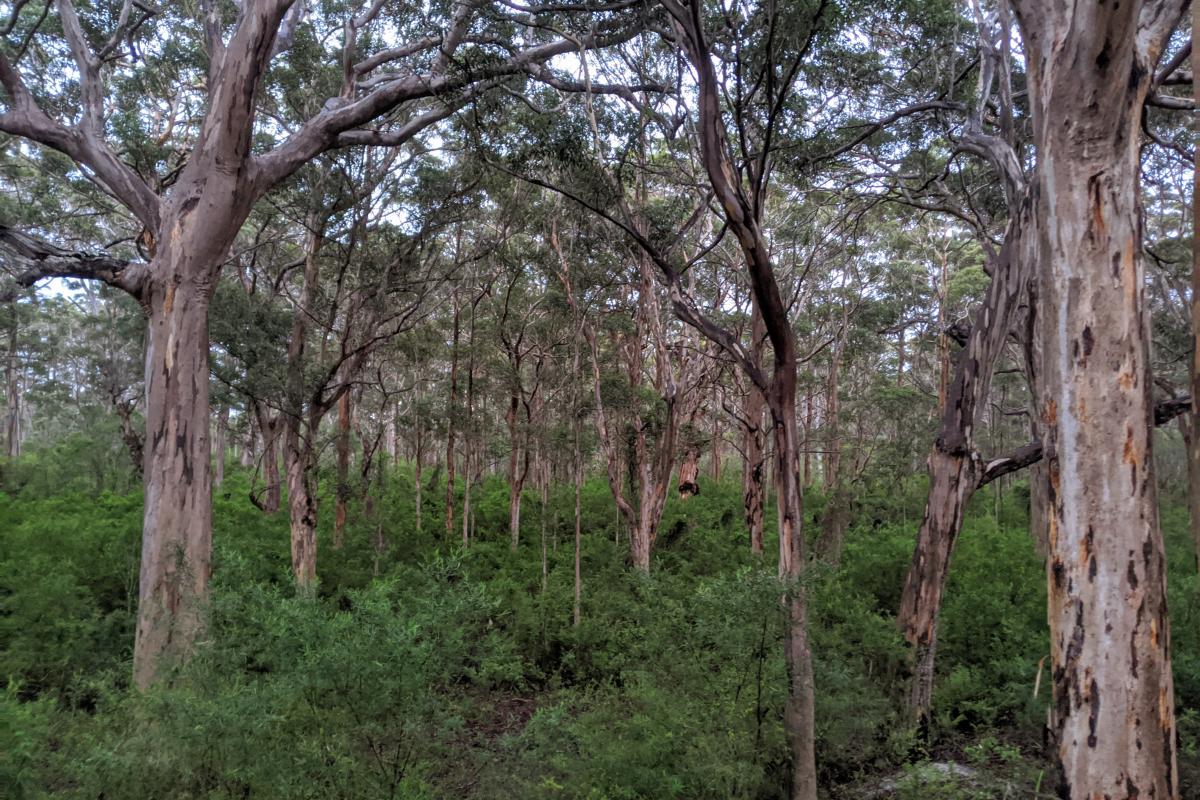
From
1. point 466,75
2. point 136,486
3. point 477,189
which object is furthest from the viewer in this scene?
point 136,486

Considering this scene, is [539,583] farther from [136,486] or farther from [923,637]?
[136,486]

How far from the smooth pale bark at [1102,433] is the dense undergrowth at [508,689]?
3.23ft

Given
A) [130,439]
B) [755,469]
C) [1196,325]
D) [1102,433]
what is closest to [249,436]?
[130,439]

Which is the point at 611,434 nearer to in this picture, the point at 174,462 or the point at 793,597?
the point at 174,462

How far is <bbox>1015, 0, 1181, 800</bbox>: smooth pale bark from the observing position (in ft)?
9.26

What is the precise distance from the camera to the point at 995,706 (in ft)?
20.9

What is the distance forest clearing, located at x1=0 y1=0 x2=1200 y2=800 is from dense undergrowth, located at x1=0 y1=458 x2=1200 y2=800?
35 millimetres

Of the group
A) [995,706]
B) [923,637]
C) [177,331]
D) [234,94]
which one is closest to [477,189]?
[234,94]

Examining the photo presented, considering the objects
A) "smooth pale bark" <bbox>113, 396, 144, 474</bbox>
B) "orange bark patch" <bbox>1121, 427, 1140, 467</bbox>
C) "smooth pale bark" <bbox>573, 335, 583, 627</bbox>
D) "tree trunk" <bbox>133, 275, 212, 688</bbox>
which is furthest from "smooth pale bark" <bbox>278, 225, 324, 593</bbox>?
"orange bark patch" <bbox>1121, 427, 1140, 467</bbox>

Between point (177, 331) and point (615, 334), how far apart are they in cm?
826

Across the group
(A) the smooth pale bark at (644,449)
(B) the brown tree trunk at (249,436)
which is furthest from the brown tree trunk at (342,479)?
(A) the smooth pale bark at (644,449)

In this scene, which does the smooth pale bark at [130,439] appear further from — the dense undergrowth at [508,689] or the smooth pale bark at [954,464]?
the smooth pale bark at [954,464]

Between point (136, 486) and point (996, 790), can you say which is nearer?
point (996, 790)

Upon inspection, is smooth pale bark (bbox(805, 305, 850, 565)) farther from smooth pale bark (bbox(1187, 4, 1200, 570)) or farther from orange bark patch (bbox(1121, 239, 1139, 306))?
smooth pale bark (bbox(1187, 4, 1200, 570))
